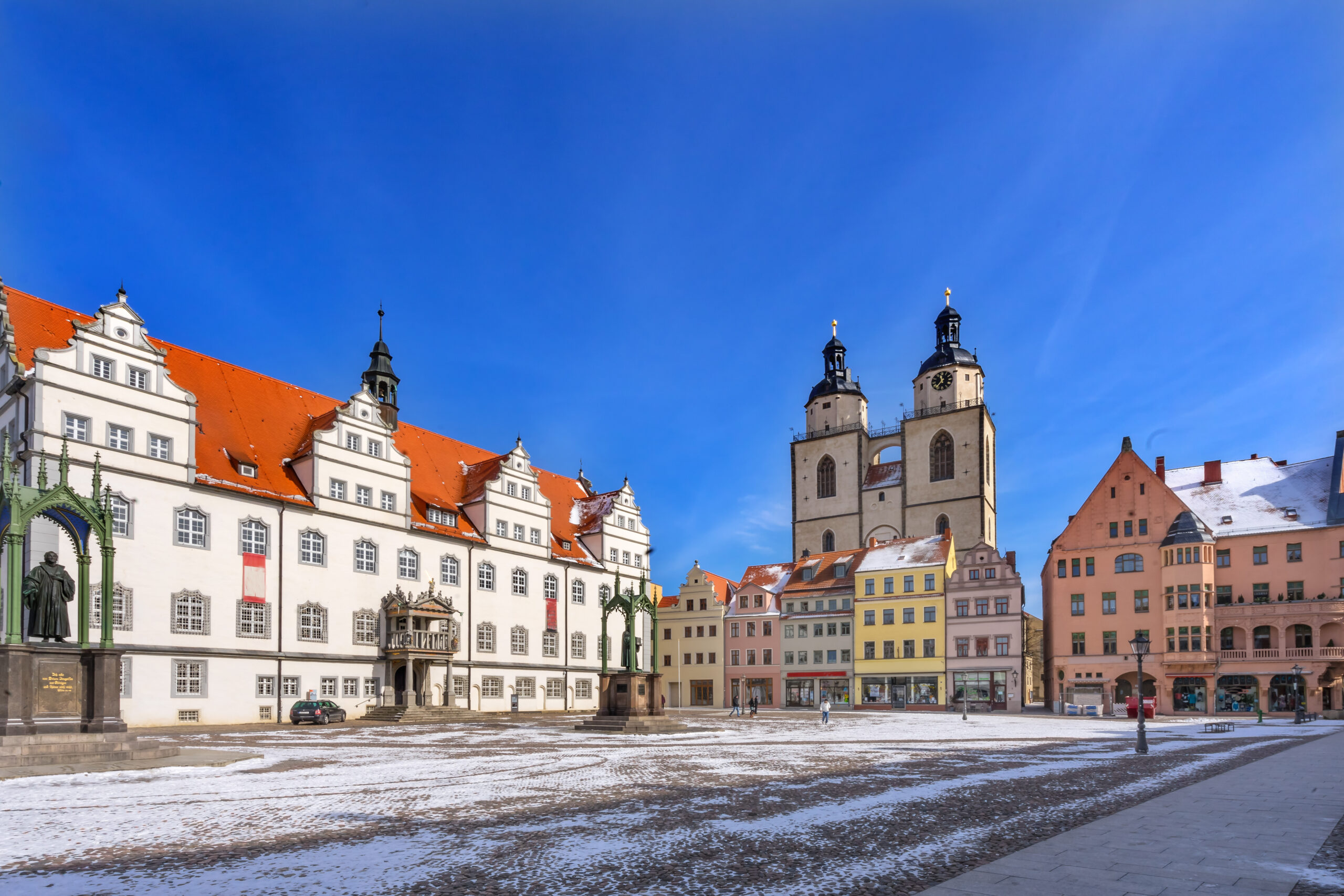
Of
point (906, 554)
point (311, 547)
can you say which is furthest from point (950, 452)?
point (311, 547)

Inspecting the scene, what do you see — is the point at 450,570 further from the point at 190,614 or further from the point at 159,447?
the point at 159,447

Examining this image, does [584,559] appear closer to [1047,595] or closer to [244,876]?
[1047,595]

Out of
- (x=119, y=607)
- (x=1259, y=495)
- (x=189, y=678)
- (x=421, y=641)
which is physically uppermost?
(x=1259, y=495)

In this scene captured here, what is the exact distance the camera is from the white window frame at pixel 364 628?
153ft

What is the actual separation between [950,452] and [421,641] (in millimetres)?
56476

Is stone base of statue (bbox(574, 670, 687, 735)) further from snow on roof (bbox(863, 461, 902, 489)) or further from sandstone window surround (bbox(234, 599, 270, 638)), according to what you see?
snow on roof (bbox(863, 461, 902, 489))

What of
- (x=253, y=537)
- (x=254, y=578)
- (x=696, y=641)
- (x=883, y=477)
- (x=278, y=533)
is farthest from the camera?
(x=883, y=477)

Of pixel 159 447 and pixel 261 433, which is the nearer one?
pixel 159 447

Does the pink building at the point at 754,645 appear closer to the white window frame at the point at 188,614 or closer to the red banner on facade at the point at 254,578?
the red banner on facade at the point at 254,578

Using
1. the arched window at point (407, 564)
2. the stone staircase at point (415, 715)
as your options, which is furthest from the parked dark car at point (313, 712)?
the arched window at point (407, 564)

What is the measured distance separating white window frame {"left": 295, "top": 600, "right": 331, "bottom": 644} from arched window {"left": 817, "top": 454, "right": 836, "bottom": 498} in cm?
5981

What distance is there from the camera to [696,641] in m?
77.9

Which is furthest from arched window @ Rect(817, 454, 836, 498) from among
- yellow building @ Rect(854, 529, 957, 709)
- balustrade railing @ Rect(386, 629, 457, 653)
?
balustrade railing @ Rect(386, 629, 457, 653)

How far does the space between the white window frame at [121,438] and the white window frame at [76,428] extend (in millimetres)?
845
